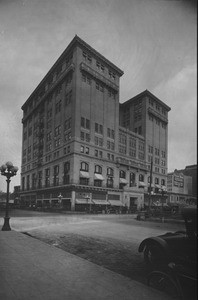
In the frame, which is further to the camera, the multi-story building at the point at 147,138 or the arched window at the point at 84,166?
the arched window at the point at 84,166

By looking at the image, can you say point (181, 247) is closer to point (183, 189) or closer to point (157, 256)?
point (157, 256)

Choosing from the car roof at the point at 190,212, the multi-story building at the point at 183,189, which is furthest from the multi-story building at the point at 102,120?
the car roof at the point at 190,212

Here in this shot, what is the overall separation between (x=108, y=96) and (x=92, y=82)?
845mm

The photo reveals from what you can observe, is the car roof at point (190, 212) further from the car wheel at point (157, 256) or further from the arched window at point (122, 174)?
the arched window at point (122, 174)

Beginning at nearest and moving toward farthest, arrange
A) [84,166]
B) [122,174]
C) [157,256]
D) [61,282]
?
[157,256]
[61,282]
[122,174]
[84,166]

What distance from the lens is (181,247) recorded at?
366cm

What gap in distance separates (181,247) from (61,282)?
2.26 m

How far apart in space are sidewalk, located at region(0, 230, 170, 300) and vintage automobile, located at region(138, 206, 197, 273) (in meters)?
0.59

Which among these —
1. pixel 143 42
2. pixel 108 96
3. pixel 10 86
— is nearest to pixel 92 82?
pixel 108 96

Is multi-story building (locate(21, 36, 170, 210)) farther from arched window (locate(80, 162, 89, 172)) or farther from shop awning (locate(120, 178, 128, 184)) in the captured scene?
arched window (locate(80, 162, 89, 172))

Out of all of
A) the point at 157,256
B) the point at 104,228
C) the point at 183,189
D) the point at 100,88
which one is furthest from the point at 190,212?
the point at 104,228

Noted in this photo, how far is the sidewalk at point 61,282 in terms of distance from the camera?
3.76m

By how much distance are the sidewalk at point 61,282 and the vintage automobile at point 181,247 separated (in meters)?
0.59

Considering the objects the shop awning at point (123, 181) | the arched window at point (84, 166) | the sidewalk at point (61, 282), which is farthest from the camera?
the arched window at point (84, 166)
